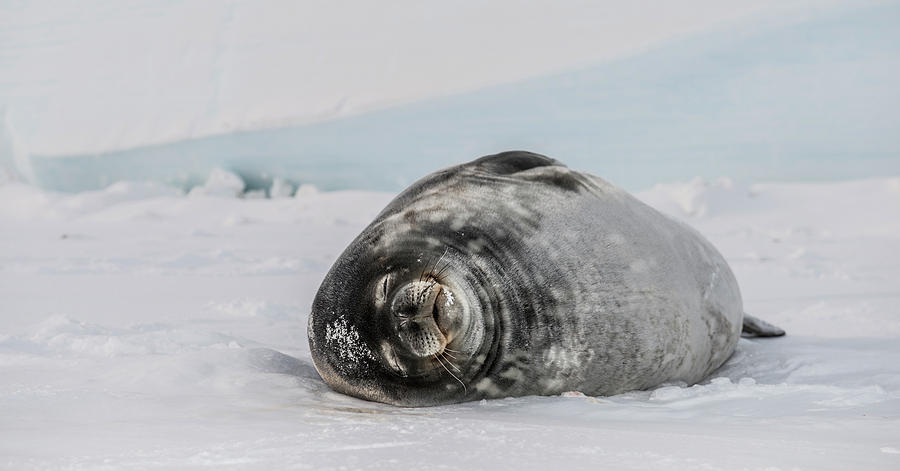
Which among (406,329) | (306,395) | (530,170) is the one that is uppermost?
(530,170)

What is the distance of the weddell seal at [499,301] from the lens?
90.4 inches

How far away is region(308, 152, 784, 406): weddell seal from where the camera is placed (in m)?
2.30

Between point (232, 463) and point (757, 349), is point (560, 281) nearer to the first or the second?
point (232, 463)

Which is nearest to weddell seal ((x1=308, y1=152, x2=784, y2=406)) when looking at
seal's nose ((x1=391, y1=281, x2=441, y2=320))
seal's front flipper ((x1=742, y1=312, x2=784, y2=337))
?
seal's nose ((x1=391, y1=281, x2=441, y2=320))

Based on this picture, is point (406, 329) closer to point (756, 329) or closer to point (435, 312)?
point (435, 312)

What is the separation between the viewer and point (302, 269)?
6.12 meters

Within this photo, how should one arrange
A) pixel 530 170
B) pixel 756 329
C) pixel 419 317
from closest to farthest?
pixel 419 317 < pixel 530 170 < pixel 756 329

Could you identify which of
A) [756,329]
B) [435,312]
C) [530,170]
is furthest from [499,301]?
[756,329]

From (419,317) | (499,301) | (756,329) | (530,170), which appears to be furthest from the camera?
(756,329)

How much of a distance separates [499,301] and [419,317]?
10.2 inches

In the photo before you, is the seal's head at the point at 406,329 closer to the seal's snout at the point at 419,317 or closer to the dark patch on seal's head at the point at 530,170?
the seal's snout at the point at 419,317

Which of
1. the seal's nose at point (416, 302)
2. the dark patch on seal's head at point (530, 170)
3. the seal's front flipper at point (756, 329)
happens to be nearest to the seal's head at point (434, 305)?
the seal's nose at point (416, 302)

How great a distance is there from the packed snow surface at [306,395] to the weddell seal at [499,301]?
0.09 metres

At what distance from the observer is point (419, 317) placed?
86.4 inches
